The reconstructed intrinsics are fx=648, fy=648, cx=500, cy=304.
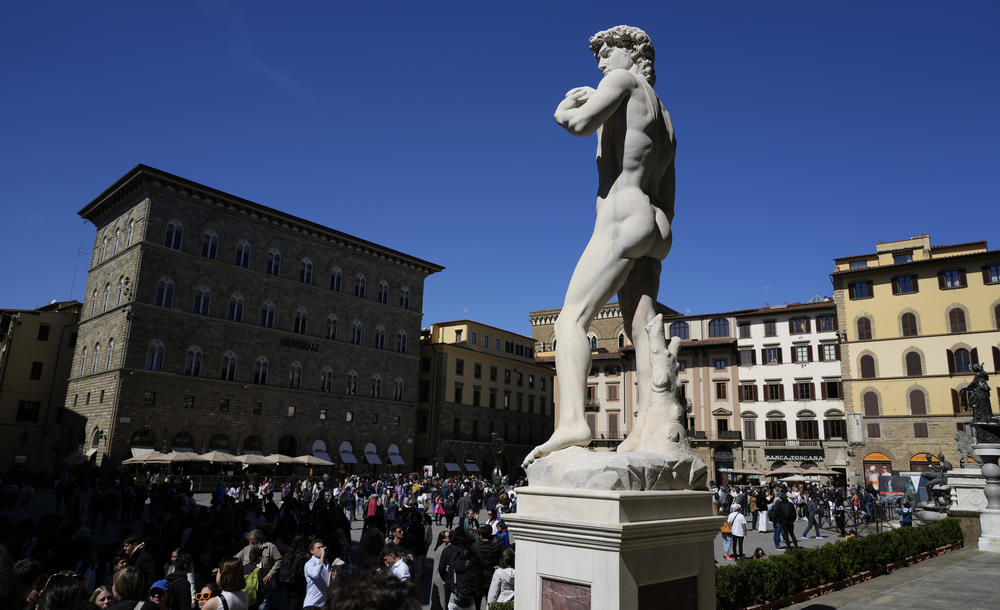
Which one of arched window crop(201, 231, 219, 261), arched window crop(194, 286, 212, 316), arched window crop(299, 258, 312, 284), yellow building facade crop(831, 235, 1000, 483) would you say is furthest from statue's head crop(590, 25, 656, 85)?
arched window crop(299, 258, 312, 284)

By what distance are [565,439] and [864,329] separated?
4658cm

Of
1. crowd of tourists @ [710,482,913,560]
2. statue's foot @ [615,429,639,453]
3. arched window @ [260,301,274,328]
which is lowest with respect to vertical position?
crowd of tourists @ [710,482,913,560]

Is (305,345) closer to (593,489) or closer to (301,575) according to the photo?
(301,575)

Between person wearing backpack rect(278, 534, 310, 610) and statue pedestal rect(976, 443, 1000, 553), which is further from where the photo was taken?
statue pedestal rect(976, 443, 1000, 553)

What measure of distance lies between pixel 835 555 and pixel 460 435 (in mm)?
46992

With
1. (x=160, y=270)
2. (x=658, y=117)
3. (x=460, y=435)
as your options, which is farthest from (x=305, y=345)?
(x=658, y=117)

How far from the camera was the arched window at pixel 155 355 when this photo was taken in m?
37.4

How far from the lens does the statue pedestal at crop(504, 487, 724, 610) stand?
8.07ft

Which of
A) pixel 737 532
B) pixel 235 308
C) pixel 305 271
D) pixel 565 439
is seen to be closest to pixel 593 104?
pixel 565 439

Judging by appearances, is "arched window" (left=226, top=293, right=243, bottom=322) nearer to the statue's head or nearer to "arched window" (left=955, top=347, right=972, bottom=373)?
the statue's head

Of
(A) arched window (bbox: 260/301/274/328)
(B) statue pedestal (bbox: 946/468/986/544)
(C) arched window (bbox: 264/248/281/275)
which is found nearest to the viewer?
(B) statue pedestal (bbox: 946/468/986/544)

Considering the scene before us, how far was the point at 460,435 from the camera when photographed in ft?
181

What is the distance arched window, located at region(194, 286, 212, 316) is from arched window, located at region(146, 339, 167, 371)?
3.08 metres

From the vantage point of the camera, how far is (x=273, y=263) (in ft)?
146
